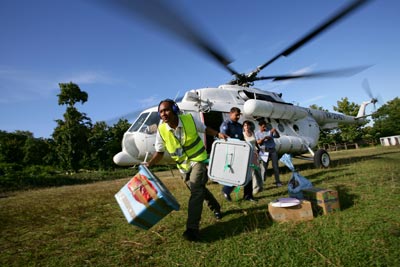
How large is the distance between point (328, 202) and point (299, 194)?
0.56m

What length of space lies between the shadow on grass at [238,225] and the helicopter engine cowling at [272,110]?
446 cm

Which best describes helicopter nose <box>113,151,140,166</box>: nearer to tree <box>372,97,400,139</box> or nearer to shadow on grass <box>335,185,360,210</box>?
shadow on grass <box>335,185,360,210</box>

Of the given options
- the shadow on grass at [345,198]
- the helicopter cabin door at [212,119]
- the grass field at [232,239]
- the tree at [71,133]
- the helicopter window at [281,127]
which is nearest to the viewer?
the grass field at [232,239]

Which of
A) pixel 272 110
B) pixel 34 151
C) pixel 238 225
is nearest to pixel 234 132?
pixel 238 225

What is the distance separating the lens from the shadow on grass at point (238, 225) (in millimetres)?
3064

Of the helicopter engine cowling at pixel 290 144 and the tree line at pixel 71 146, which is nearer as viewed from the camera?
the helicopter engine cowling at pixel 290 144

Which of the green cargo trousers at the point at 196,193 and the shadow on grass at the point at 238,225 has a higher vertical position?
the green cargo trousers at the point at 196,193

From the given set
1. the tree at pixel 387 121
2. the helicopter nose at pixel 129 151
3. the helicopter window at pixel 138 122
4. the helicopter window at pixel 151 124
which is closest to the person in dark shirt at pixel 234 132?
the helicopter window at pixel 151 124

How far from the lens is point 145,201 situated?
2.73 metres

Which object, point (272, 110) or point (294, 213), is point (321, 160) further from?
point (294, 213)

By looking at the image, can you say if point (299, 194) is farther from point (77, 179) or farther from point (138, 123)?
point (77, 179)

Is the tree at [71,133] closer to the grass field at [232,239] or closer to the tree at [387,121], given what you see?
the grass field at [232,239]

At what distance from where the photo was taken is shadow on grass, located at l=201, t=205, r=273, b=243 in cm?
306

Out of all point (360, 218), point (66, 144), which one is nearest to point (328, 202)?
point (360, 218)
